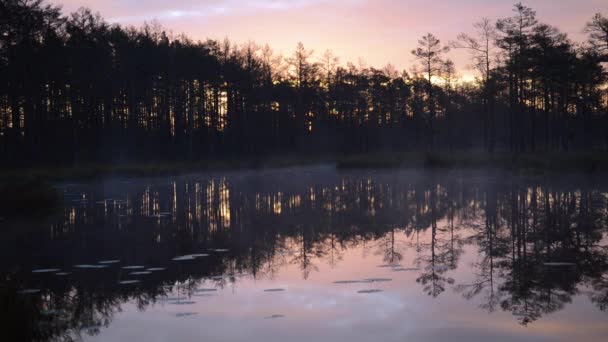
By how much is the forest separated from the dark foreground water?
98.2ft

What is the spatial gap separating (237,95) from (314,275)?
71.7 m

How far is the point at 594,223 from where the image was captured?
15.2 meters

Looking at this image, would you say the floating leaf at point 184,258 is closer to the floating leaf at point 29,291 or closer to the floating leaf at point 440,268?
the floating leaf at point 29,291

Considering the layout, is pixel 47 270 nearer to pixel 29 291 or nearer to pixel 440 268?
pixel 29 291

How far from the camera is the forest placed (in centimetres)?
4912

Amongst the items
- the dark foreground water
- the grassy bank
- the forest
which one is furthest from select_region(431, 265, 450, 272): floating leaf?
the forest

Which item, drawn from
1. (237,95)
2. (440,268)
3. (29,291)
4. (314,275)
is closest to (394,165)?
(237,95)

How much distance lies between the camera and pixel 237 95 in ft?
265

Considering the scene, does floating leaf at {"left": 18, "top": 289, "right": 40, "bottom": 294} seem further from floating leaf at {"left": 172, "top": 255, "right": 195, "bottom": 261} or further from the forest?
the forest

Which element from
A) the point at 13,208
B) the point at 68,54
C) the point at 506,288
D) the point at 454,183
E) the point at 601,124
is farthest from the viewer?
the point at 601,124

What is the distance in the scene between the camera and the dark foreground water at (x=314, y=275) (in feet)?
24.4

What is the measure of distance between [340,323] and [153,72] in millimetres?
61544

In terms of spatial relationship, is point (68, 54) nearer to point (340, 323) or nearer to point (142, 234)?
point (142, 234)

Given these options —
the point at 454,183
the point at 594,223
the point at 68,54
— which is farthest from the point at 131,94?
the point at 594,223
